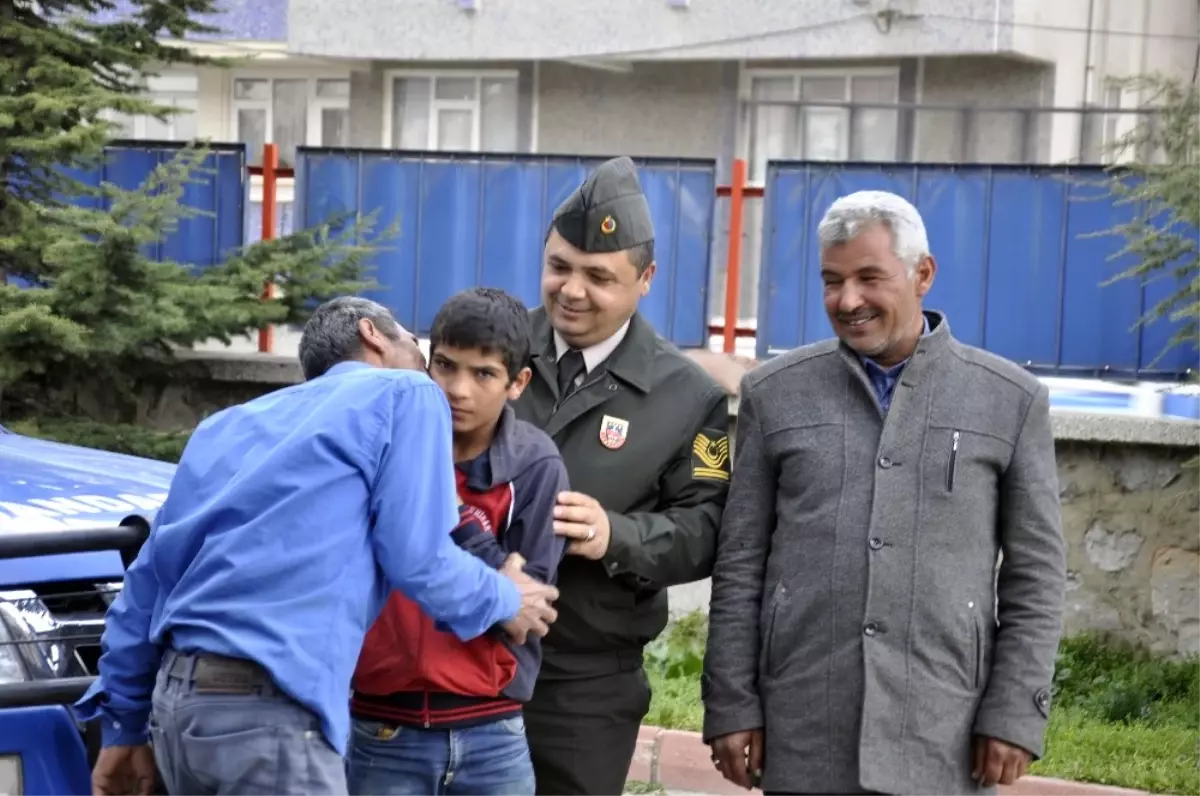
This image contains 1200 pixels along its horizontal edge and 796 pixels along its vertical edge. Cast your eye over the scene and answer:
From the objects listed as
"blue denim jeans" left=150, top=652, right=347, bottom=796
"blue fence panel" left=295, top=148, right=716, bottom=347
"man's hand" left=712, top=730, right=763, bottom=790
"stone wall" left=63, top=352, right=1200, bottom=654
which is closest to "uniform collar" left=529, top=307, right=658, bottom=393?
"man's hand" left=712, top=730, right=763, bottom=790

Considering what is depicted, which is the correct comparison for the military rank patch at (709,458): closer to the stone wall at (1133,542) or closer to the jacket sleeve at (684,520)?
the jacket sleeve at (684,520)

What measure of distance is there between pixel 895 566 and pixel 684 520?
1.59 ft

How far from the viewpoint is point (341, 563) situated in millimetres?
2869

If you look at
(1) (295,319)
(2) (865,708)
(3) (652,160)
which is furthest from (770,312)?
(2) (865,708)

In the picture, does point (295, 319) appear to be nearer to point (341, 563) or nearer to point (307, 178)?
point (307, 178)

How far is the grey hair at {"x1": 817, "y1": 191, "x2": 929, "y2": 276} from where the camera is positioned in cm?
328

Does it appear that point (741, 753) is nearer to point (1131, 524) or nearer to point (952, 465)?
point (952, 465)

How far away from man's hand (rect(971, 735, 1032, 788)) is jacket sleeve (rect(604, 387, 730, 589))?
0.66m

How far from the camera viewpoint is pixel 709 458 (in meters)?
Answer: 3.62

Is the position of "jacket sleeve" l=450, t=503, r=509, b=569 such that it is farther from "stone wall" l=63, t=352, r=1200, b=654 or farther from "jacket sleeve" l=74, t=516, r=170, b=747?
"stone wall" l=63, t=352, r=1200, b=654

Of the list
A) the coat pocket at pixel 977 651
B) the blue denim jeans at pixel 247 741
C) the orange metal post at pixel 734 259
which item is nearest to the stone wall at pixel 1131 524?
the orange metal post at pixel 734 259

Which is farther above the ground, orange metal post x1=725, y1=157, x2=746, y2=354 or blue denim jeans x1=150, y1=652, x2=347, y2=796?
orange metal post x1=725, y1=157, x2=746, y2=354

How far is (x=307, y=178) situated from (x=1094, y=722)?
474 centimetres

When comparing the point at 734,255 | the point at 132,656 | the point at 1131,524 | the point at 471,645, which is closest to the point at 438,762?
the point at 471,645
